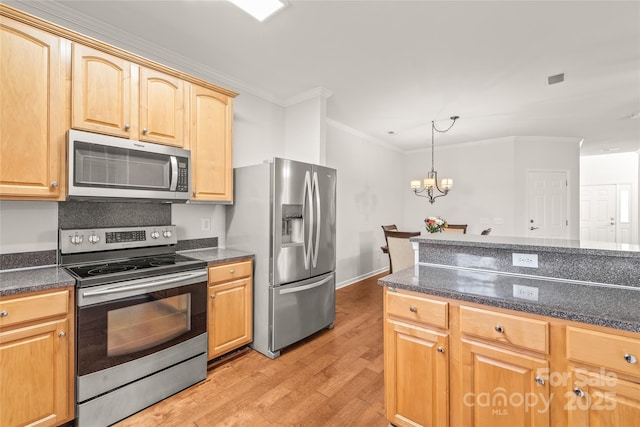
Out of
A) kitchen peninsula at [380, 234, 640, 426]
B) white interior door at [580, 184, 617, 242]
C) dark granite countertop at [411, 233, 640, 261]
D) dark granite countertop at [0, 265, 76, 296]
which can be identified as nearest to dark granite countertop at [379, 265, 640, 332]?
kitchen peninsula at [380, 234, 640, 426]

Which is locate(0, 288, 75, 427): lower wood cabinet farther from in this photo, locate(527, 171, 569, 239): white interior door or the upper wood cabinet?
locate(527, 171, 569, 239): white interior door

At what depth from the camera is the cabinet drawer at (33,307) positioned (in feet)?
4.76

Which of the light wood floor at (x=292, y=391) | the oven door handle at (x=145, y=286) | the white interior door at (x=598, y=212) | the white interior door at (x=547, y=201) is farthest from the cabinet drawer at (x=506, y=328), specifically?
the white interior door at (x=598, y=212)

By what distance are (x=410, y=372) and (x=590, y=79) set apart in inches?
148

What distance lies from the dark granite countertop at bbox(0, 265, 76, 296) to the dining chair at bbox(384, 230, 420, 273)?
10.3 ft

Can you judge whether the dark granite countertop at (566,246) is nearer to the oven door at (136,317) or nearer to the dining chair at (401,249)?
the dining chair at (401,249)

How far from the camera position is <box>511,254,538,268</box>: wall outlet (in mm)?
1669

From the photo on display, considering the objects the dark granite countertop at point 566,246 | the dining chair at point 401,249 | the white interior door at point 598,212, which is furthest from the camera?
the white interior door at point 598,212

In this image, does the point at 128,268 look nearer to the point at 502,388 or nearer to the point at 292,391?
the point at 292,391

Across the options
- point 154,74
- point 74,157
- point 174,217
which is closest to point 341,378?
point 174,217

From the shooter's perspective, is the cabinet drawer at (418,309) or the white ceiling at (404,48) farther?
the white ceiling at (404,48)

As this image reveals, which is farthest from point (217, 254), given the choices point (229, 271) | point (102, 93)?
point (102, 93)

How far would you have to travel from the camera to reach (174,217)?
263 centimetres

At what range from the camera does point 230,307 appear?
2441mm
